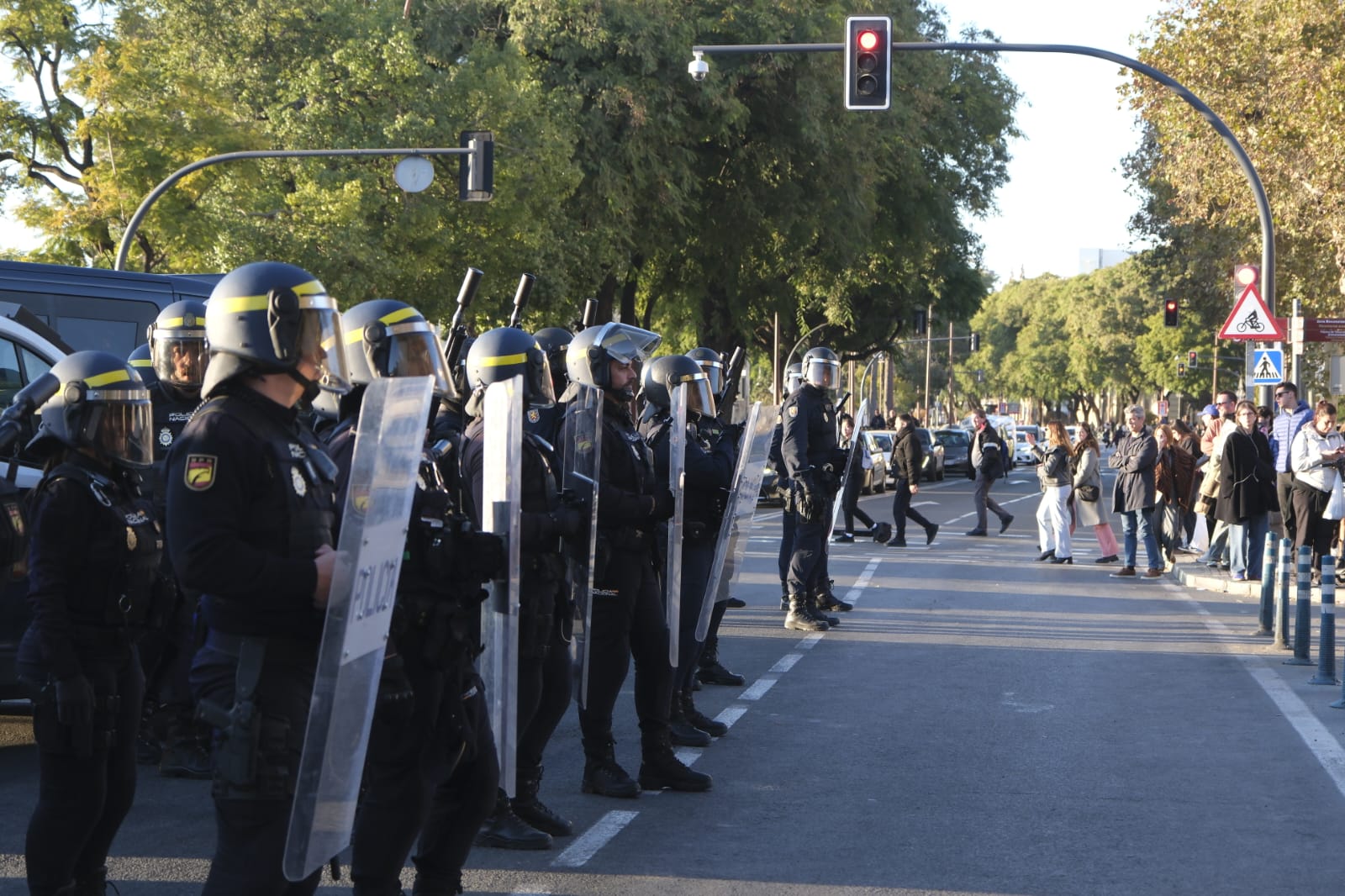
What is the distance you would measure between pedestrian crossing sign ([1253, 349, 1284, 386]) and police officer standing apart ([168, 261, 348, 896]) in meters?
15.5

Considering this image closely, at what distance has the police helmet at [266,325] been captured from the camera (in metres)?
3.56

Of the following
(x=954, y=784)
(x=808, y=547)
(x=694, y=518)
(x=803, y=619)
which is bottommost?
(x=803, y=619)

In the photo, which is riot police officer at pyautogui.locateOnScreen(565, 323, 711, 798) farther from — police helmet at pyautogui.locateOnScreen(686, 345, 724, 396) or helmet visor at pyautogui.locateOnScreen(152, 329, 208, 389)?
police helmet at pyautogui.locateOnScreen(686, 345, 724, 396)

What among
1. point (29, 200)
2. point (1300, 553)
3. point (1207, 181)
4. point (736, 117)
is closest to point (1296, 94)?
point (1207, 181)

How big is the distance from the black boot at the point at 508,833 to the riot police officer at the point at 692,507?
1849mm

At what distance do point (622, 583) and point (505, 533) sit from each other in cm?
137

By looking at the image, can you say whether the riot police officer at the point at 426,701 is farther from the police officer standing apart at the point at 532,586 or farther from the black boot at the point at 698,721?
the black boot at the point at 698,721

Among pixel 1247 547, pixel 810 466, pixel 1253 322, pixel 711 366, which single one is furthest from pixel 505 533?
pixel 1253 322

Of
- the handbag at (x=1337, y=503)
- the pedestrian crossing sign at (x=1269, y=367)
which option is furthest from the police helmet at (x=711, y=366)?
the pedestrian crossing sign at (x=1269, y=367)

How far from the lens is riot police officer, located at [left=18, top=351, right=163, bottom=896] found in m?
4.49

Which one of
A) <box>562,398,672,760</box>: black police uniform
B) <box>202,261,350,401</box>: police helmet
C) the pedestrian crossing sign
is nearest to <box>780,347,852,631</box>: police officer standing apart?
<box>562,398,672,760</box>: black police uniform

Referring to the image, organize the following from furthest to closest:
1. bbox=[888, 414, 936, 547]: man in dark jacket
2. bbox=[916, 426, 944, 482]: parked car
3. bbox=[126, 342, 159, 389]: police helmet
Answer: bbox=[916, 426, 944, 482]: parked car → bbox=[888, 414, 936, 547]: man in dark jacket → bbox=[126, 342, 159, 389]: police helmet

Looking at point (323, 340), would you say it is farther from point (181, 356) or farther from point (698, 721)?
point (698, 721)

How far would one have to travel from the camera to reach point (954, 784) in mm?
7062
